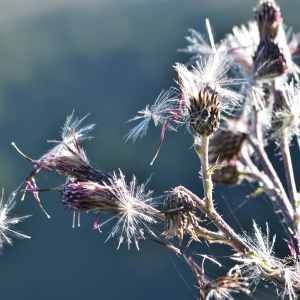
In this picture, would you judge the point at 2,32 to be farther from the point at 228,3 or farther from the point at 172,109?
the point at 172,109

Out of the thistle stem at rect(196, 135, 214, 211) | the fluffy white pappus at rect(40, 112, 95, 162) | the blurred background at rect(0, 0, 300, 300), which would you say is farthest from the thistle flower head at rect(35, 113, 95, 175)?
the blurred background at rect(0, 0, 300, 300)

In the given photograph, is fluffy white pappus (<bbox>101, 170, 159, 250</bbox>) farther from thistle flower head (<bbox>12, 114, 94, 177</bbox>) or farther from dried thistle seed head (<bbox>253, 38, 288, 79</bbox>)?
dried thistle seed head (<bbox>253, 38, 288, 79</bbox>)

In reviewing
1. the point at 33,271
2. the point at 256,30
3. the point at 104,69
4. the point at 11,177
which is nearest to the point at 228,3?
the point at 104,69

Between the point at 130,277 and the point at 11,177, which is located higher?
the point at 11,177

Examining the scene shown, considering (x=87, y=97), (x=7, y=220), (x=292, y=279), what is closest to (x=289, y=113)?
(x=292, y=279)

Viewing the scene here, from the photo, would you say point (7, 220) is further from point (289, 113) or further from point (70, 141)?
point (289, 113)

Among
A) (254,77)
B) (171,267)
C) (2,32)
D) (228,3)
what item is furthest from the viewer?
(2,32)

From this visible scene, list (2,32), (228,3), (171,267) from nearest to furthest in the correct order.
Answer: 1. (228,3)
2. (171,267)
3. (2,32)

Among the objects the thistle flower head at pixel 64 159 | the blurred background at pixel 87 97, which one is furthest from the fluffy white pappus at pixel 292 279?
the blurred background at pixel 87 97
